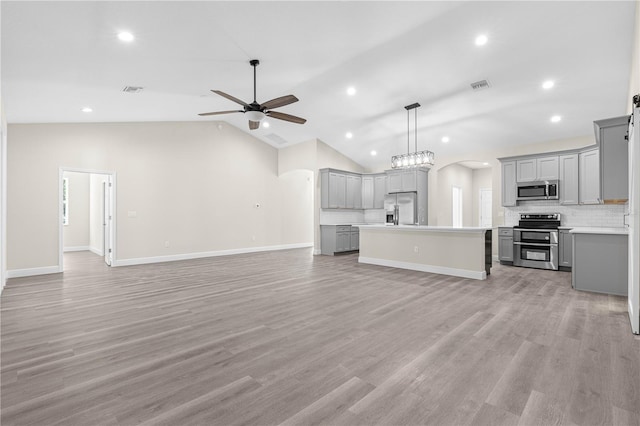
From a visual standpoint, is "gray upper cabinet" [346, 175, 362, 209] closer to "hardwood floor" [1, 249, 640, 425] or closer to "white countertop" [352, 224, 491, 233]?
"white countertop" [352, 224, 491, 233]

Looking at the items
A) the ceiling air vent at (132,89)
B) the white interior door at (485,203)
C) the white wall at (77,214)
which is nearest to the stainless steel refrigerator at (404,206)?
the white interior door at (485,203)

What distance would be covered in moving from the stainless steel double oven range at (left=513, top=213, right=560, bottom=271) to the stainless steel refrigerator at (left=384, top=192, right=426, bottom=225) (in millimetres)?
2557

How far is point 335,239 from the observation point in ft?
28.7

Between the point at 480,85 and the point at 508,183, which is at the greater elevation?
the point at 480,85

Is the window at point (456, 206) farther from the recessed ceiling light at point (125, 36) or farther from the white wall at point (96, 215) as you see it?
the white wall at point (96, 215)

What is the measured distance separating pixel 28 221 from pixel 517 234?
984cm

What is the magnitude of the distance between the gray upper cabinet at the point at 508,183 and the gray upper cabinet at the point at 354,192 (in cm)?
401

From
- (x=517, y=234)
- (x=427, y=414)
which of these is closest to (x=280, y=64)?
(x=427, y=414)

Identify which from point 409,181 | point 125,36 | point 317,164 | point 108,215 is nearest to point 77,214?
point 108,215

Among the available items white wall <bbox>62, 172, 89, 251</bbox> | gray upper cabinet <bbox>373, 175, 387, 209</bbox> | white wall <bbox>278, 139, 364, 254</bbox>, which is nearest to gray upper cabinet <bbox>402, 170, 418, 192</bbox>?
gray upper cabinet <bbox>373, 175, 387, 209</bbox>

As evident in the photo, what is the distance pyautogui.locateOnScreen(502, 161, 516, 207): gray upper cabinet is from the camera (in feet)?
23.2

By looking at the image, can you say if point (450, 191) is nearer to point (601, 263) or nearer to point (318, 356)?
point (601, 263)

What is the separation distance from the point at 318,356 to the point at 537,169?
669 cm

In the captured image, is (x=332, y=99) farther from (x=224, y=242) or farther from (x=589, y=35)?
(x=224, y=242)
